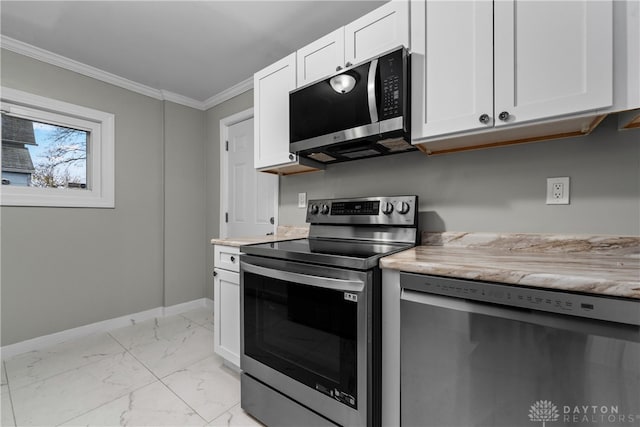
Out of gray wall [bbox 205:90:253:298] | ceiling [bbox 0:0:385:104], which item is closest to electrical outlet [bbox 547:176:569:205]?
ceiling [bbox 0:0:385:104]

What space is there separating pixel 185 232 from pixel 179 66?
1.76 m

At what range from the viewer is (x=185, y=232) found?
3.19m

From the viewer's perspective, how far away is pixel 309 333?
125cm

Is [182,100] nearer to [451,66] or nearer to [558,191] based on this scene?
[451,66]

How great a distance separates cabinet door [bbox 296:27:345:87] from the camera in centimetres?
157

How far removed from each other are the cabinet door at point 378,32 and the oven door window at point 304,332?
127 centimetres

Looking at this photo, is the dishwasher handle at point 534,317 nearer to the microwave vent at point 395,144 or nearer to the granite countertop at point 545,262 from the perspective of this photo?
the granite countertop at point 545,262

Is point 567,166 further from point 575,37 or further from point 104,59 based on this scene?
point 104,59

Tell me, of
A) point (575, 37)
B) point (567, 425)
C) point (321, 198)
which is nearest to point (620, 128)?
point (575, 37)

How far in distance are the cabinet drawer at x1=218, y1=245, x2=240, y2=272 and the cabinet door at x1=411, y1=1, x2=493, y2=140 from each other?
4.26ft

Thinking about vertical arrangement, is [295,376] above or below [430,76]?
below

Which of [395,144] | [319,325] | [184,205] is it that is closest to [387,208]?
[395,144]

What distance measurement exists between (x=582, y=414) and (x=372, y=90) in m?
1.40

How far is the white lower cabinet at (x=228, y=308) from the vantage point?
177 centimetres
